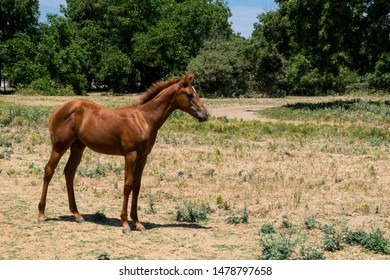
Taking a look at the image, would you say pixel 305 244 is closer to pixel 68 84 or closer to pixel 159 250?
pixel 159 250

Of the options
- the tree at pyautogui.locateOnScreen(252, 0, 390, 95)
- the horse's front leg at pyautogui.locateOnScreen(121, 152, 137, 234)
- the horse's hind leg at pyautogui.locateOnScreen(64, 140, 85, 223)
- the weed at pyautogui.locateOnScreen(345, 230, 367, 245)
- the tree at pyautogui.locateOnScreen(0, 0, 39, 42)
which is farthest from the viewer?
the tree at pyautogui.locateOnScreen(0, 0, 39, 42)

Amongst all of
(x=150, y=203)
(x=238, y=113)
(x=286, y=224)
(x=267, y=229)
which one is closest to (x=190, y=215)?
(x=150, y=203)

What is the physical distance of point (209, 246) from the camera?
7.91m

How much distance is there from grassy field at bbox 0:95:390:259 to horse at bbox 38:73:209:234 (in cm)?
76

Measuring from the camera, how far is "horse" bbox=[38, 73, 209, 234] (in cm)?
858

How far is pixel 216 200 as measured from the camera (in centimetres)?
1102

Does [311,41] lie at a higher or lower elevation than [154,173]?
higher

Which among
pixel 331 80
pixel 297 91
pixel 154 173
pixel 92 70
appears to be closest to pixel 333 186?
pixel 154 173

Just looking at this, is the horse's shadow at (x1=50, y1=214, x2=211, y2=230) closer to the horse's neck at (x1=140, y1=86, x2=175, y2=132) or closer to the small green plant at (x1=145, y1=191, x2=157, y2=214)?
the small green plant at (x1=145, y1=191, x2=157, y2=214)

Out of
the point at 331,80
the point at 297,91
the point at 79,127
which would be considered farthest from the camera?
the point at 297,91

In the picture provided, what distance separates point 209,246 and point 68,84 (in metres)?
48.1

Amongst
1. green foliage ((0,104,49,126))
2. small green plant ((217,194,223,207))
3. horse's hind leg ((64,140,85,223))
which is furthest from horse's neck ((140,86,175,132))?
green foliage ((0,104,49,126))

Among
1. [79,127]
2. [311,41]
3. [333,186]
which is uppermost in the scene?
[311,41]

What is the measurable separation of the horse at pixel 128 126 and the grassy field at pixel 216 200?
762 mm
